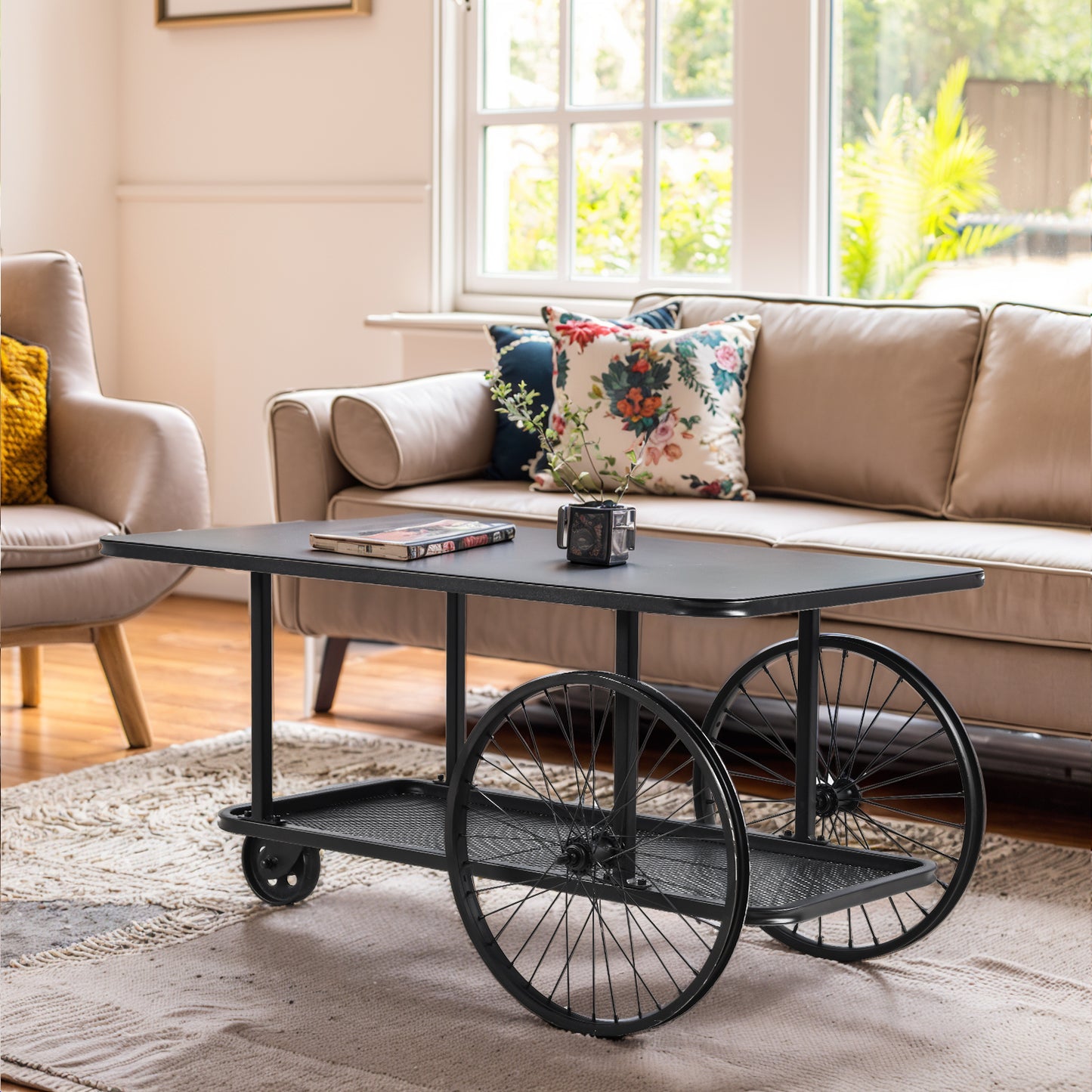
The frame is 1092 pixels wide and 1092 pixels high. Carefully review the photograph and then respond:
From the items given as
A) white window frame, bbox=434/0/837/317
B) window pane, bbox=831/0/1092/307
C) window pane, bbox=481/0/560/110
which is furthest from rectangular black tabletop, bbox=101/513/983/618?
window pane, bbox=481/0/560/110

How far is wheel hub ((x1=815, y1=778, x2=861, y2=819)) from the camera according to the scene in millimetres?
2051

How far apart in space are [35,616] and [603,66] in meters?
1.95

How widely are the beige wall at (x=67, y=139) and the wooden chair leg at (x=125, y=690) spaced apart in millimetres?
1698

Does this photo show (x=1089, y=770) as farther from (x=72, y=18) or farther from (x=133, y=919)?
(x=72, y=18)

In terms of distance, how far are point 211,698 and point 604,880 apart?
1.81 metres

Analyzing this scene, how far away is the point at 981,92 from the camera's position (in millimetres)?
3523

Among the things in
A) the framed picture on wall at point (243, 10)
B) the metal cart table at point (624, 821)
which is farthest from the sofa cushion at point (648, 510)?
the framed picture on wall at point (243, 10)

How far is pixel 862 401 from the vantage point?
303 cm

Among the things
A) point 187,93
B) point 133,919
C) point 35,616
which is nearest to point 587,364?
point 35,616

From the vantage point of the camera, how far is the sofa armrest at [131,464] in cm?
306

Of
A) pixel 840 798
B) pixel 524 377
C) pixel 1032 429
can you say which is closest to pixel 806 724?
pixel 840 798

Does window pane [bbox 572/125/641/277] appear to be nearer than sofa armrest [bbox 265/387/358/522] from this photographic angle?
No

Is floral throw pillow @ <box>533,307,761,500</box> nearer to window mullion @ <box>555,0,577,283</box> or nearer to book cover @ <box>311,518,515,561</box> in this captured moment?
book cover @ <box>311,518,515,561</box>

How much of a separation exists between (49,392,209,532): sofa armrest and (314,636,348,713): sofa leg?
0.39 m
